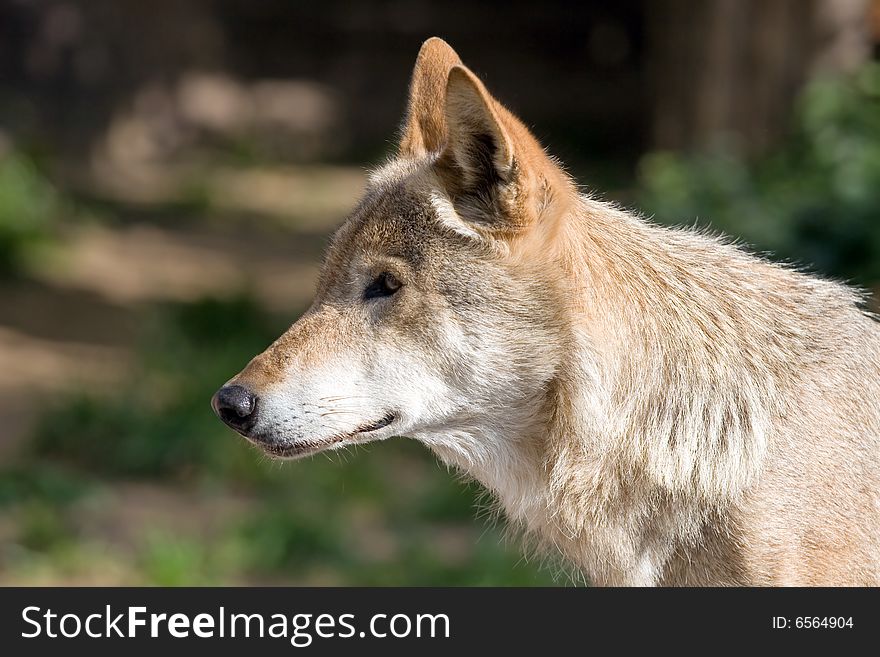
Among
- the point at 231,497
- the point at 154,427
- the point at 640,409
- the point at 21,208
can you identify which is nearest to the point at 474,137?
the point at 640,409

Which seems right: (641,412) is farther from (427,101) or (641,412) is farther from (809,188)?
(809,188)

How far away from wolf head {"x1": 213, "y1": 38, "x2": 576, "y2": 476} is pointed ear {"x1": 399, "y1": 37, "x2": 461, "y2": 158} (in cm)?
40

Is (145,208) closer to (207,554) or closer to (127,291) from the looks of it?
(127,291)

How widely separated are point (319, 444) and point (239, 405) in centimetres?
26

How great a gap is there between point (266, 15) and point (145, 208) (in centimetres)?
480

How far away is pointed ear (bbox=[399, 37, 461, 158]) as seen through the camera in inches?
157

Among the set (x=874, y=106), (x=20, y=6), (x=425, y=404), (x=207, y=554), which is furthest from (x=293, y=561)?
(x=20, y=6)

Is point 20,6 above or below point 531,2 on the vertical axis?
below

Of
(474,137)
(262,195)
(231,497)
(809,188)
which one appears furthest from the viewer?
(262,195)

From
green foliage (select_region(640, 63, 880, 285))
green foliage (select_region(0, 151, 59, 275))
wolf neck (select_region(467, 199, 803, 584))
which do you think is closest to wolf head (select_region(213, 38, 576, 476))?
wolf neck (select_region(467, 199, 803, 584))

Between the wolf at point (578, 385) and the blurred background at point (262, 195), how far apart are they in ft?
2.05

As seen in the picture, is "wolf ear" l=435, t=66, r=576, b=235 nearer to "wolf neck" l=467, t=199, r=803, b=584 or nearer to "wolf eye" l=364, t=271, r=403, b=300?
"wolf neck" l=467, t=199, r=803, b=584

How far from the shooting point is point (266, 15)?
18.0 metres

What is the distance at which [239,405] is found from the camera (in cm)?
353
